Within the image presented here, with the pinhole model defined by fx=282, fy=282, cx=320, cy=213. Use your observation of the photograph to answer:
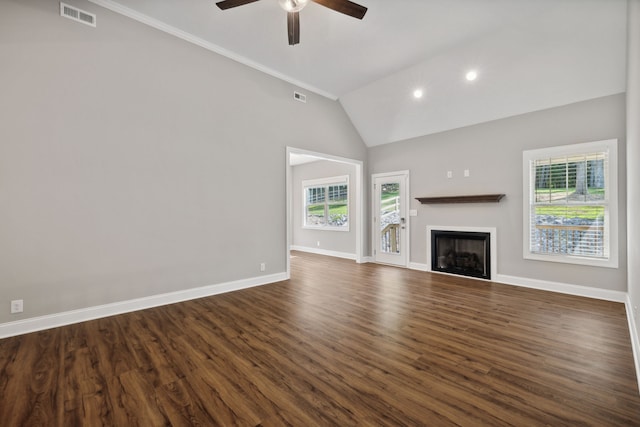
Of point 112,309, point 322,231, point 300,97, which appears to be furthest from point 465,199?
point 112,309

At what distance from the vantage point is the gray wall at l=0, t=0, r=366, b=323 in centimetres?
291

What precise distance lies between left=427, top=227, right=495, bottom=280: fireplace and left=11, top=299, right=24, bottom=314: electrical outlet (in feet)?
19.8

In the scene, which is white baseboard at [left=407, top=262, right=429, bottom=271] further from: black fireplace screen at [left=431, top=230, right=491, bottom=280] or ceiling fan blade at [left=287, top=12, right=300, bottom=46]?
ceiling fan blade at [left=287, top=12, right=300, bottom=46]

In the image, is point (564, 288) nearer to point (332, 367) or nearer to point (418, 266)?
point (418, 266)

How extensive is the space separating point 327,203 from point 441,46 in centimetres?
480

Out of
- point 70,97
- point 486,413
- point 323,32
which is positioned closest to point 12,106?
point 70,97

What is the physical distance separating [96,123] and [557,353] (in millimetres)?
5267

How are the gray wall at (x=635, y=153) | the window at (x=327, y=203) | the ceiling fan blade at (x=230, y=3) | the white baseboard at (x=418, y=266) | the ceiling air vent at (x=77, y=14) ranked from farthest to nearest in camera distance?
the window at (x=327, y=203) < the white baseboard at (x=418, y=266) < the ceiling air vent at (x=77, y=14) < the ceiling fan blade at (x=230, y=3) < the gray wall at (x=635, y=153)

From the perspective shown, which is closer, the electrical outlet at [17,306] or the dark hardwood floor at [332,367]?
the dark hardwood floor at [332,367]

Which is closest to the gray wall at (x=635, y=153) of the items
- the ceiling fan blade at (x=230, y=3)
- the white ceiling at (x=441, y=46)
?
the white ceiling at (x=441, y=46)

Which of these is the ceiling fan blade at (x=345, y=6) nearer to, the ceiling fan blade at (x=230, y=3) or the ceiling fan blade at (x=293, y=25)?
the ceiling fan blade at (x=293, y=25)

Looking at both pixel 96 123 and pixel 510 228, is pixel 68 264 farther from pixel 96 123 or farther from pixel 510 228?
pixel 510 228

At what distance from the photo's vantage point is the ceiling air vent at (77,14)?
3.10 metres

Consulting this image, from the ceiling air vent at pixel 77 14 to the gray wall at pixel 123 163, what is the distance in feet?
0.20
